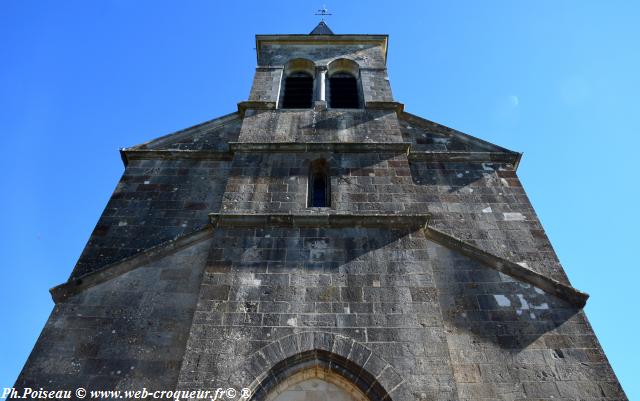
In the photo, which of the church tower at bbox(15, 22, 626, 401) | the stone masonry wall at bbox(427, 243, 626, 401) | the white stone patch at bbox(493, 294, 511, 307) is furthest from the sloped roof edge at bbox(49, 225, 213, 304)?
the white stone patch at bbox(493, 294, 511, 307)

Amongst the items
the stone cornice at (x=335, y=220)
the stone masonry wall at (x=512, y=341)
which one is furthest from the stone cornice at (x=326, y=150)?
the stone masonry wall at (x=512, y=341)

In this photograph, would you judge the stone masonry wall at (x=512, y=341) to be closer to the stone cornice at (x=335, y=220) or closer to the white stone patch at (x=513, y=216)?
the stone cornice at (x=335, y=220)

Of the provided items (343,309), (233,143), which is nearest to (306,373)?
(343,309)

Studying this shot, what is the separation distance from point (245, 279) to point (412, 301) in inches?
95.8

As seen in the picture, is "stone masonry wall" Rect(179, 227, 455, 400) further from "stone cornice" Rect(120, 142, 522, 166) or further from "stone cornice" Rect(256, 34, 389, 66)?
"stone cornice" Rect(256, 34, 389, 66)

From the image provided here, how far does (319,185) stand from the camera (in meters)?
9.16

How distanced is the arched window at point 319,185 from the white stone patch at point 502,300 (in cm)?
318

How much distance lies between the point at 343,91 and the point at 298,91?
1.16 meters

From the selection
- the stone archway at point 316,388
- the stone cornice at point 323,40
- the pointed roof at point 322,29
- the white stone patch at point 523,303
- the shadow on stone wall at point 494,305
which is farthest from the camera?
the pointed roof at point 322,29

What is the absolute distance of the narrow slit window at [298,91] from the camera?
1179cm

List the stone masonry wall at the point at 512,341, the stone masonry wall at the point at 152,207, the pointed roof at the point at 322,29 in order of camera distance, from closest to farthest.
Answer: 1. the stone masonry wall at the point at 512,341
2. the stone masonry wall at the point at 152,207
3. the pointed roof at the point at 322,29

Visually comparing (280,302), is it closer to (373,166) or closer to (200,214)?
(200,214)

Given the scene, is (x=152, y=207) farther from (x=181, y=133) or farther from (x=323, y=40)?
(x=323, y=40)

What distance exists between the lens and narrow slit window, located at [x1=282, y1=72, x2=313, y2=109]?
11.8m
